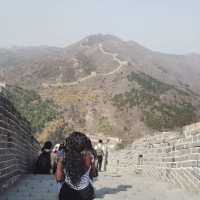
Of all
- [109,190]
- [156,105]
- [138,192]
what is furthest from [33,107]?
[138,192]

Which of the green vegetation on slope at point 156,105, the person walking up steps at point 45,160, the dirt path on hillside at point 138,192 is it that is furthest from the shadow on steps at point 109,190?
the green vegetation on slope at point 156,105

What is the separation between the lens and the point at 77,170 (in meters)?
6.07

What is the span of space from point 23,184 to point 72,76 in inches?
2357

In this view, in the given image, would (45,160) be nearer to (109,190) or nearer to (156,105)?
(109,190)

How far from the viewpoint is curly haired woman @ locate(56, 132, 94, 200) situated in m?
6.00

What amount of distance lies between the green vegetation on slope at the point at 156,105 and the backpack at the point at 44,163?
33.9 metres

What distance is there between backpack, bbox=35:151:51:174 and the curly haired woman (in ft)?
34.5

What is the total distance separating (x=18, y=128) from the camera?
46.4 feet

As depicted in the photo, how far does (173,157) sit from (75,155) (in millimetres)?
7665

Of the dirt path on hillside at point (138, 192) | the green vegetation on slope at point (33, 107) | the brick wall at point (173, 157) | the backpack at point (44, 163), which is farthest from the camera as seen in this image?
the green vegetation on slope at point (33, 107)

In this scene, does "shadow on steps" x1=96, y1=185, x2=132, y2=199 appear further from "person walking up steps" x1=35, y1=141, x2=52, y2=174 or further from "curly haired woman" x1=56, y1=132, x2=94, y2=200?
"person walking up steps" x1=35, y1=141, x2=52, y2=174

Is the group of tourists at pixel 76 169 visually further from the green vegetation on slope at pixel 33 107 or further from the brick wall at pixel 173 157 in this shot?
the green vegetation on slope at pixel 33 107

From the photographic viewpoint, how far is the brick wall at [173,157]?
35.7 ft

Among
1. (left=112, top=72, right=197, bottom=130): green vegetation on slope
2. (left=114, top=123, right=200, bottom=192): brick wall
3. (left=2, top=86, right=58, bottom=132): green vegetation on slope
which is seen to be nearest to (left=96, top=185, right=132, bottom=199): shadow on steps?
(left=114, top=123, right=200, bottom=192): brick wall
